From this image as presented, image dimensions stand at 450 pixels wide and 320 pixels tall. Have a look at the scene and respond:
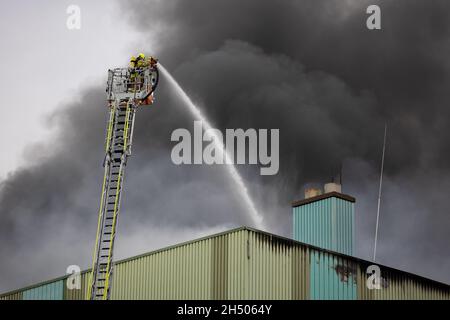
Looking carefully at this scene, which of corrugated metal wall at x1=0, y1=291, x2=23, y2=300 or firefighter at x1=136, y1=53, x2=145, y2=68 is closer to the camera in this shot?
corrugated metal wall at x1=0, y1=291, x2=23, y2=300

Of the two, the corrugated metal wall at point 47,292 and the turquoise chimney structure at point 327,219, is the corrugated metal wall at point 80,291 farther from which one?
the turquoise chimney structure at point 327,219

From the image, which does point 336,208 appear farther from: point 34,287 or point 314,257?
point 34,287

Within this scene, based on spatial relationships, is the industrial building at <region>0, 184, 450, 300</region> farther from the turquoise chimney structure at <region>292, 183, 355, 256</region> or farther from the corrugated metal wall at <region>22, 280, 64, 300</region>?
the turquoise chimney structure at <region>292, 183, 355, 256</region>

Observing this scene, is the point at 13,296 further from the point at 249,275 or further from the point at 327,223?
the point at 327,223

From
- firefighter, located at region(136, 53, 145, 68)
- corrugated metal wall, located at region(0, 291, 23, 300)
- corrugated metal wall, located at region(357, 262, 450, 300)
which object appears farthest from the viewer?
firefighter, located at region(136, 53, 145, 68)

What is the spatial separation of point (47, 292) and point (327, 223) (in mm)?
16419

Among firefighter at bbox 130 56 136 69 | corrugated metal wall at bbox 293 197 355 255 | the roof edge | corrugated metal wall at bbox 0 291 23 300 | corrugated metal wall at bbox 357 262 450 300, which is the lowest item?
corrugated metal wall at bbox 0 291 23 300

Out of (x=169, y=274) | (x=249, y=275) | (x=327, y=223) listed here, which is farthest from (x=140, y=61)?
(x=327, y=223)

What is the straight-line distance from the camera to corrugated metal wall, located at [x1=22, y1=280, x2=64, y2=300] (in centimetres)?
4256

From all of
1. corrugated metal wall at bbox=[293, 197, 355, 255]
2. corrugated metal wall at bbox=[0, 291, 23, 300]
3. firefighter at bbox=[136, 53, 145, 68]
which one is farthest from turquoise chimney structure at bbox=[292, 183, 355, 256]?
corrugated metal wall at bbox=[0, 291, 23, 300]

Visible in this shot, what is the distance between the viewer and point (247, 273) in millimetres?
39250
